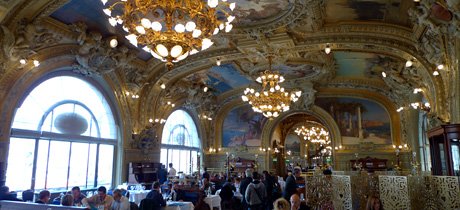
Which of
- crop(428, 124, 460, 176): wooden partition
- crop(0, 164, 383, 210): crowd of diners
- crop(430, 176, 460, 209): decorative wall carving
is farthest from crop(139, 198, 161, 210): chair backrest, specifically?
crop(428, 124, 460, 176): wooden partition

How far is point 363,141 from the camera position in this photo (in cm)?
1834

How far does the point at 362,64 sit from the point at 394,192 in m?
8.30

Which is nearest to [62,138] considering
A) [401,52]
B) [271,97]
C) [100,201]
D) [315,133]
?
[100,201]

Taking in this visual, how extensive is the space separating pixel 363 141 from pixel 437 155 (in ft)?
28.9

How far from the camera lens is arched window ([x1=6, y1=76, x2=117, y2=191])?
9.46 metres

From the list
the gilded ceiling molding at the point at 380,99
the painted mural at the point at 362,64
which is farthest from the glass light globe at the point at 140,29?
the gilded ceiling molding at the point at 380,99

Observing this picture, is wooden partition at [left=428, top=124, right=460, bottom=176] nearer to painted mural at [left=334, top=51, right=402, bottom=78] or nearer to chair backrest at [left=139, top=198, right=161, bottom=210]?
painted mural at [left=334, top=51, right=402, bottom=78]

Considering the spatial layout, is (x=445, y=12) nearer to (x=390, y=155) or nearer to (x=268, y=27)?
(x=268, y=27)

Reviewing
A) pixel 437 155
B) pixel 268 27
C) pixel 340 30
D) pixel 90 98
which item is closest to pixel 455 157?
pixel 437 155

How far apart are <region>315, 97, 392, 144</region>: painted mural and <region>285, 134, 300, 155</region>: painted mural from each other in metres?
15.9

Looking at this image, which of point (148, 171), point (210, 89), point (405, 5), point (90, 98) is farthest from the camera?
point (210, 89)

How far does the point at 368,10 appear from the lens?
341 inches

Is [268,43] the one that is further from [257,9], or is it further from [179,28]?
[179,28]

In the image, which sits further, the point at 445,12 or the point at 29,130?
the point at 29,130
